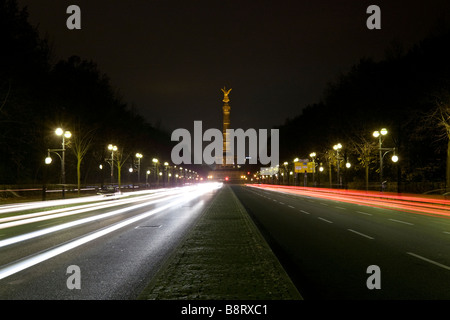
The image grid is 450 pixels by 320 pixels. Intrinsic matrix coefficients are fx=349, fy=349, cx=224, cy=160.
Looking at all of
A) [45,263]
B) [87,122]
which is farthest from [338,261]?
[87,122]

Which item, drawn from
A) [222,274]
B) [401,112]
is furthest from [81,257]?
[401,112]

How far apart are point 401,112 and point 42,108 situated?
44.7m

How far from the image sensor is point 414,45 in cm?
4716

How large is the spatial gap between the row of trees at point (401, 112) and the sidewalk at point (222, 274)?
3191 cm

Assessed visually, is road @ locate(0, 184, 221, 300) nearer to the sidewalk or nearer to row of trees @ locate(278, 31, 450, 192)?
the sidewalk

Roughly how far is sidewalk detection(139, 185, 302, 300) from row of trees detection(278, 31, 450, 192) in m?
31.9

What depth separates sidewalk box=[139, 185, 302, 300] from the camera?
220 inches

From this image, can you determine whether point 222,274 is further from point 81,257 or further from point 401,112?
point 401,112

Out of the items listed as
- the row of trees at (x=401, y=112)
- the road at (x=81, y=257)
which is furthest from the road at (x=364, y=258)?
the row of trees at (x=401, y=112)

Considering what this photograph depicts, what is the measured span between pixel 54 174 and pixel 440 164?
5380 centimetres

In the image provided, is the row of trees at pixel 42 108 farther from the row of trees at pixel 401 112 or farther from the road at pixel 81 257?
the row of trees at pixel 401 112

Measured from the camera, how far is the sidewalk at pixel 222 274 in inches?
220

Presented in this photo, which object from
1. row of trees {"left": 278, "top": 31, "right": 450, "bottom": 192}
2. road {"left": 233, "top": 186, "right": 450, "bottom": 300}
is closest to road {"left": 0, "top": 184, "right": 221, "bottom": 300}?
road {"left": 233, "top": 186, "right": 450, "bottom": 300}
